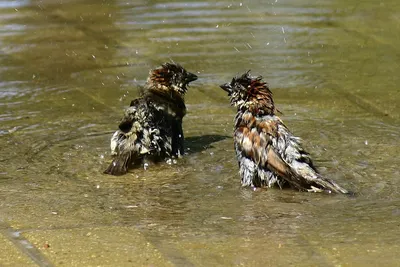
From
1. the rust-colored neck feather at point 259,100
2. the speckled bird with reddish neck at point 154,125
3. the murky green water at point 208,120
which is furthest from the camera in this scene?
the speckled bird with reddish neck at point 154,125

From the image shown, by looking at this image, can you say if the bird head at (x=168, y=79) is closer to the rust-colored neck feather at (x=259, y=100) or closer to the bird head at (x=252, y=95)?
the bird head at (x=252, y=95)

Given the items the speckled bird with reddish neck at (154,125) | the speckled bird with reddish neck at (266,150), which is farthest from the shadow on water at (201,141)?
the speckled bird with reddish neck at (266,150)

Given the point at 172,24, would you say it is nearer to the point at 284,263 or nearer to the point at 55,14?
the point at 55,14

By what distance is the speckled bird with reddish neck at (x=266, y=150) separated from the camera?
780cm

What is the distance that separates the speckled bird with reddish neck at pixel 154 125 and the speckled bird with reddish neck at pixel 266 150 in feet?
3.15

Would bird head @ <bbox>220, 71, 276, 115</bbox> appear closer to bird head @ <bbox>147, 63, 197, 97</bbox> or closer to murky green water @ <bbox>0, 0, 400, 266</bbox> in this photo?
murky green water @ <bbox>0, 0, 400, 266</bbox>

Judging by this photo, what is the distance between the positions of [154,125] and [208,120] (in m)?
1.47

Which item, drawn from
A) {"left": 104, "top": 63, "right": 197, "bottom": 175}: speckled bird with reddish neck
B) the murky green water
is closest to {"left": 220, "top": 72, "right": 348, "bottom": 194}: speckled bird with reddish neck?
the murky green water

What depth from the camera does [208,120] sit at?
10375 mm

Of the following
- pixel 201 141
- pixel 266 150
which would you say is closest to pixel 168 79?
pixel 201 141

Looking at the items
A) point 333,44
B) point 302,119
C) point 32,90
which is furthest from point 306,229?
point 333,44

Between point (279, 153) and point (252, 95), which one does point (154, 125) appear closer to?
point (252, 95)

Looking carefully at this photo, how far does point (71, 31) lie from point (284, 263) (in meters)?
8.68

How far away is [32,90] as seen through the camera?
11477 millimetres
